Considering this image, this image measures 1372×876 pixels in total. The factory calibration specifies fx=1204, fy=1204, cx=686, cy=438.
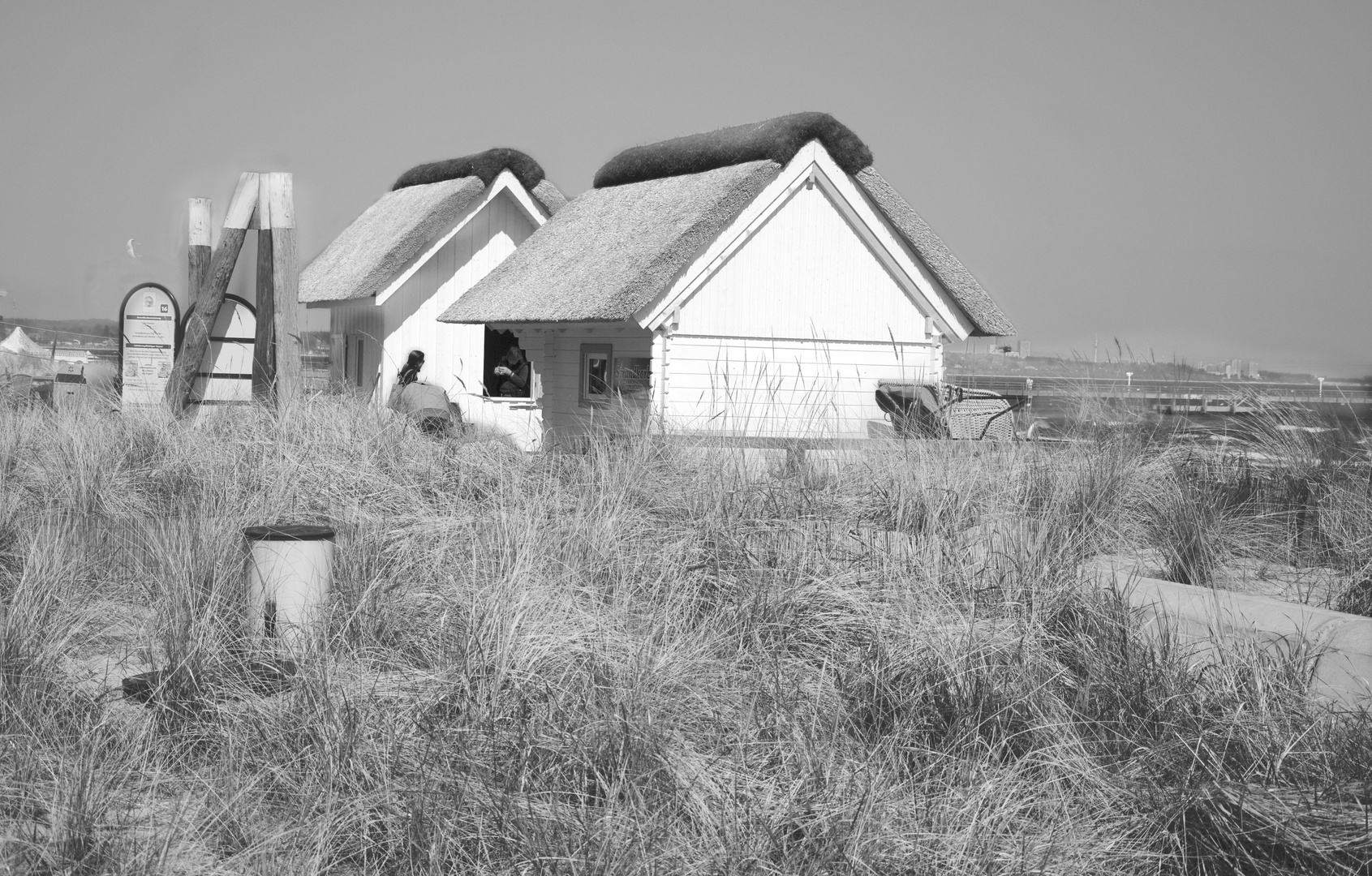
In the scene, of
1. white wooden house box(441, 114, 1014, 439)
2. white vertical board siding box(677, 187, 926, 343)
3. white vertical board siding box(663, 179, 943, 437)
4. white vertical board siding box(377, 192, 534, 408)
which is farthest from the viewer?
white vertical board siding box(377, 192, 534, 408)

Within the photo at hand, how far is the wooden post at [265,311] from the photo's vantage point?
1141 centimetres

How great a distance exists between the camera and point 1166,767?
3865mm

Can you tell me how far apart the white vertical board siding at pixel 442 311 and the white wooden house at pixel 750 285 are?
1469 mm

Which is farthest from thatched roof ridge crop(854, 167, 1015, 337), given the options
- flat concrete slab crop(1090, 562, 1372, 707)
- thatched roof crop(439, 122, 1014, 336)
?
flat concrete slab crop(1090, 562, 1372, 707)

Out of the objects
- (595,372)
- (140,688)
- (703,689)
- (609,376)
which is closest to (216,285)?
(609,376)

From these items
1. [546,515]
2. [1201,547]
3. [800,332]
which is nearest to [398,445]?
[546,515]

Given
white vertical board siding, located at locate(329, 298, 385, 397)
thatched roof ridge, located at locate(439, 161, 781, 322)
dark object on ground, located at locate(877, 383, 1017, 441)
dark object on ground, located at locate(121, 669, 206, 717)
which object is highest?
thatched roof ridge, located at locate(439, 161, 781, 322)

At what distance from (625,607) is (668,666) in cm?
63

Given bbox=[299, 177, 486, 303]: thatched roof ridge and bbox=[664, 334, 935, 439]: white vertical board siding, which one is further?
bbox=[299, 177, 486, 303]: thatched roof ridge

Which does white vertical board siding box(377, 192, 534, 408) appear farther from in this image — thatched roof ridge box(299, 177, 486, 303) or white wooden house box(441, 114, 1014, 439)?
white wooden house box(441, 114, 1014, 439)

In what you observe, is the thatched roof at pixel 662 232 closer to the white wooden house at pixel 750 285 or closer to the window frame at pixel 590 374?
the white wooden house at pixel 750 285

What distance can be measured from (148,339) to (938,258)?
914cm

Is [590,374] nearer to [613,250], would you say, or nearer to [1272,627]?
[613,250]

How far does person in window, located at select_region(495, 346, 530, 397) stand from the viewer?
16.6 m
